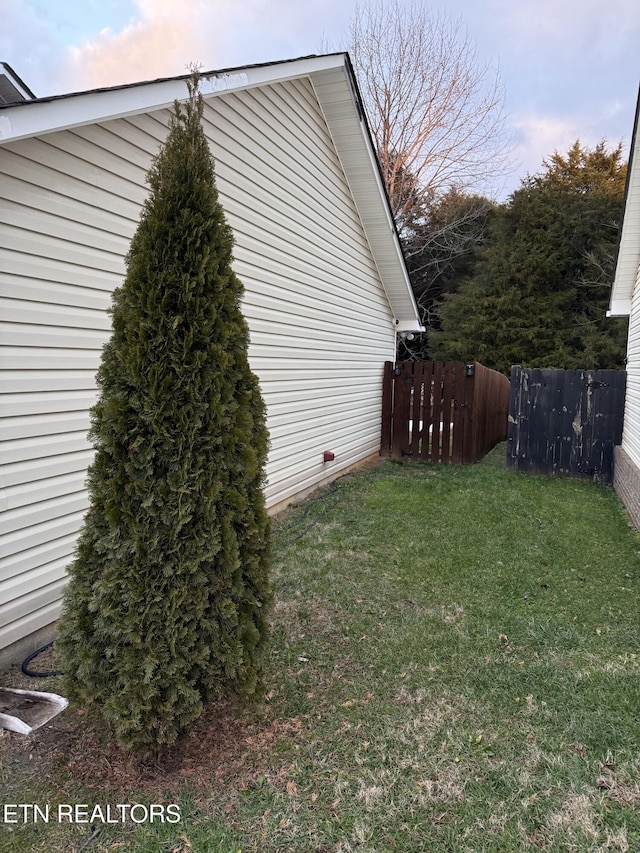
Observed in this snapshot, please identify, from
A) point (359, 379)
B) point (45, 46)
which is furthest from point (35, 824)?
point (45, 46)

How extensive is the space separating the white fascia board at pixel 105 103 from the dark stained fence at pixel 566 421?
5998mm

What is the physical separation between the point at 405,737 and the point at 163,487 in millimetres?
1618

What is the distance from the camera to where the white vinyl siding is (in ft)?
21.1

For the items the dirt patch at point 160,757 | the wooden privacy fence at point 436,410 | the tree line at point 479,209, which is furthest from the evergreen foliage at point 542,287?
the dirt patch at point 160,757

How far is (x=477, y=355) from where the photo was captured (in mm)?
18344

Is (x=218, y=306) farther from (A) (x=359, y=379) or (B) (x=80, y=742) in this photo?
(A) (x=359, y=379)

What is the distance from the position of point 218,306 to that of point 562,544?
4450mm

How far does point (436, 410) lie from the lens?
925 centimetres

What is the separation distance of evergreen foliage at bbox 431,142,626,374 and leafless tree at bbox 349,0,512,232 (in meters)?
2.73

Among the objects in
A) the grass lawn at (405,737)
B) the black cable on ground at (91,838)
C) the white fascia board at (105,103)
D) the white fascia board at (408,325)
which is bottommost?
the grass lawn at (405,737)

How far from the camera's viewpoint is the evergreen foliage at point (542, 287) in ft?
57.2

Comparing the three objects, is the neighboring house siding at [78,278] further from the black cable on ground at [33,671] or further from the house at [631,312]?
the house at [631,312]

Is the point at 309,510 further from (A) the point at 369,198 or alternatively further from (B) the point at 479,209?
(B) the point at 479,209

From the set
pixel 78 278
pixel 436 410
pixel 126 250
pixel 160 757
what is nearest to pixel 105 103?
pixel 126 250
